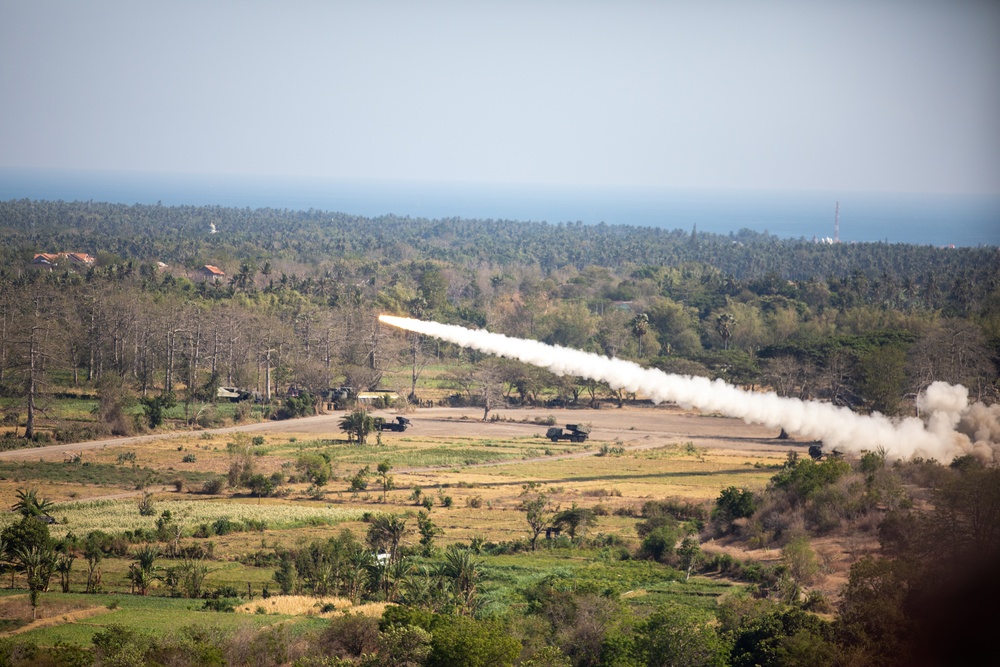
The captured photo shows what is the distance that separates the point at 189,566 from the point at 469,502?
21365mm

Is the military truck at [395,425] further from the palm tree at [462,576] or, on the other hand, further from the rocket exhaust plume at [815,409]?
the palm tree at [462,576]

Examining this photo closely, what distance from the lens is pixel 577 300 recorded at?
15425 centimetres

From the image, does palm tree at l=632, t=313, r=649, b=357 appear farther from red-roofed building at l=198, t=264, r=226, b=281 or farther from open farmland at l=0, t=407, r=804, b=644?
red-roofed building at l=198, t=264, r=226, b=281

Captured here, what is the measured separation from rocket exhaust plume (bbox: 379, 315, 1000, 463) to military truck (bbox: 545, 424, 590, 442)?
1197 cm

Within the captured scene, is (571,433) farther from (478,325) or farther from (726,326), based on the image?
(478,325)

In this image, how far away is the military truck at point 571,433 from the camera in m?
90.3

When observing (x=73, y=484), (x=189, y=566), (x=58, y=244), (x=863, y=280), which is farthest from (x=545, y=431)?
(x=58, y=244)

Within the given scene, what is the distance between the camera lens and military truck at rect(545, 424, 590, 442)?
90312 millimetres

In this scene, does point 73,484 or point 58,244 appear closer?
point 73,484

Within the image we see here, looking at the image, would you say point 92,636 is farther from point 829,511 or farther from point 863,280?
point 863,280

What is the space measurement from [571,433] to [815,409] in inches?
847

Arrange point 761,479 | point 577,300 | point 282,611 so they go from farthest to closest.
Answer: point 577,300 → point 761,479 → point 282,611

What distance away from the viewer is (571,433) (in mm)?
90812

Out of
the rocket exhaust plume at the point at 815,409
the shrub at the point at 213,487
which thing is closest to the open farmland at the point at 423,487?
the shrub at the point at 213,487
